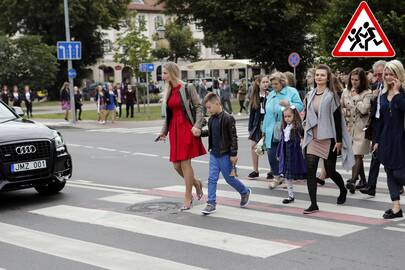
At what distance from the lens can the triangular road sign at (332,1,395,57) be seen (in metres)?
10.6

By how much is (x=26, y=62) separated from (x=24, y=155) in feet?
139

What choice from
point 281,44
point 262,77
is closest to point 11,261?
point 262,77

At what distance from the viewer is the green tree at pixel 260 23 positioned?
3922 cm

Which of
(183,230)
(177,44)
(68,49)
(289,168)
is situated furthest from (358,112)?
(177,44)

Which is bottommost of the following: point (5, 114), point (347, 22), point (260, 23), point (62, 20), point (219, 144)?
point (219, 144)

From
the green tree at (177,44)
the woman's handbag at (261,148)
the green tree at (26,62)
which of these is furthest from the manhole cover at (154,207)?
the green tree at (177,44)

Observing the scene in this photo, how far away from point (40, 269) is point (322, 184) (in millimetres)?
5496

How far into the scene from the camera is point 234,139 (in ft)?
27.7

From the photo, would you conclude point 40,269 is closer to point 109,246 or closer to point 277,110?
point 109,246

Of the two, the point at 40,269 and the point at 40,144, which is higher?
the point at 40,144

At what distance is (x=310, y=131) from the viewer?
844 cm

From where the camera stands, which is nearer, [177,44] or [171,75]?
[171,75]

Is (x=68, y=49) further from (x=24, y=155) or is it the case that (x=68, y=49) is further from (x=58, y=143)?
(x=24, y=155)

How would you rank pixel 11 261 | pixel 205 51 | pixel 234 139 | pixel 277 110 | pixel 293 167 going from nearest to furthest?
pixel 11 261 < pixel 234 139 < pixel 293 167 < pixel 277 110 < pixel 205 51
